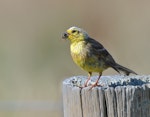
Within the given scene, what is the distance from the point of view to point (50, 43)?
1159 cm

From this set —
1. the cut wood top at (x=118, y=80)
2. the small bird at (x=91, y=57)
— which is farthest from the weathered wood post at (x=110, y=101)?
the small bird at (x=91, y=57)

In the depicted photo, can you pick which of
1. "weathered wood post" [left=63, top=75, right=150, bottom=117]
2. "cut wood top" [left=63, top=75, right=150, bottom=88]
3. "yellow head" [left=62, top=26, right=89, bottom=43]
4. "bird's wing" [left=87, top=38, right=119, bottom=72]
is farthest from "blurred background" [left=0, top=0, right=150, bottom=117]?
"weathered wood post" [left=63, top=75, right=150, bottom=117]

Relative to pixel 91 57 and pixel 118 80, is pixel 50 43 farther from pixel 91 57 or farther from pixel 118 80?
pixel 118 80

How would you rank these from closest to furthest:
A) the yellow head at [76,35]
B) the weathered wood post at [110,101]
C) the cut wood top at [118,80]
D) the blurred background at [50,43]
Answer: the weathered wood post at [110,101] → the cut wood top at [118,80] → the yellow head at [76,35] → the blurred background at [50,43]

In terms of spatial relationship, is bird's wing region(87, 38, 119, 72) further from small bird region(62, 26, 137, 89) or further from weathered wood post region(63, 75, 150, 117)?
weathered wood post region(63, 75, 150, 117)

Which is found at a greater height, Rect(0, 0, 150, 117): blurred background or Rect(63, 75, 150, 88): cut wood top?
Rect(0, 0, 150, 117): blurred background

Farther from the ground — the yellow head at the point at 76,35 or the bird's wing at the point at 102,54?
the yellow head at the point at 76,35

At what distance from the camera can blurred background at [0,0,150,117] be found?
351 inches

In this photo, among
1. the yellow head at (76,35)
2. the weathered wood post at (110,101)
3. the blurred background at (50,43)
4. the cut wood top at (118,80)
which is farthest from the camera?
the blurred background at (50,43)

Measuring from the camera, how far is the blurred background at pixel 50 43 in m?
8.91

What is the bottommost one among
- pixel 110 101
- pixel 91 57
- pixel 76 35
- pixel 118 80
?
pixel 110 101

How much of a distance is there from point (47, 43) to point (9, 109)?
3996mm

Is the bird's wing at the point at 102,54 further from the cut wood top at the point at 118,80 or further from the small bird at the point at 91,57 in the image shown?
the cut wood top at the point at 118,80

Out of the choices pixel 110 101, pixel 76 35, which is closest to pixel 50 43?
pixel 76 35
